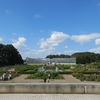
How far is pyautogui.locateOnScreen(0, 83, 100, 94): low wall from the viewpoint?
30.5 feet

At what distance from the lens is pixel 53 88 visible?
30.8ft

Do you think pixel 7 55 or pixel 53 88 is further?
pixel 7 55

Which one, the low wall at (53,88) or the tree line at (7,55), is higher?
the tree line at (7,55)

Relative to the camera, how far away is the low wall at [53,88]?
930 cm
